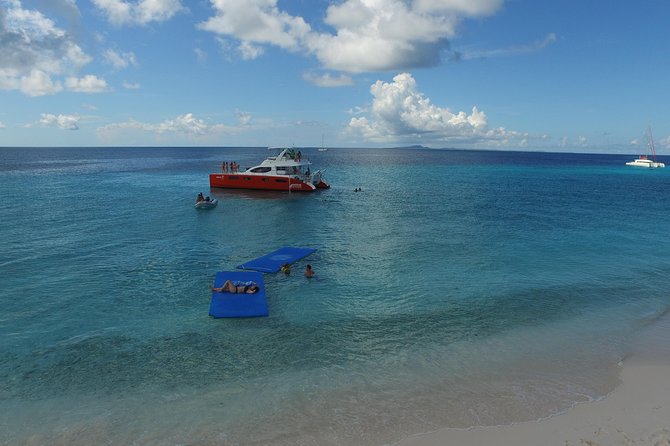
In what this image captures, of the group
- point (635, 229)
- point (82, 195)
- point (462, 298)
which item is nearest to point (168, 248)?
point (462, 298)

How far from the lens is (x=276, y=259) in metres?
26.8

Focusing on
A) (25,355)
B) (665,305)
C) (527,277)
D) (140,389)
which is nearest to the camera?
(140,389)

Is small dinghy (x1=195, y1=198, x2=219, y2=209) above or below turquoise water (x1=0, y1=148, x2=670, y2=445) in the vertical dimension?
above

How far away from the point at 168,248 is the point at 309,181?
34.2 metres

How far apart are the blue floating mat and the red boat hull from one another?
30996 millimetres

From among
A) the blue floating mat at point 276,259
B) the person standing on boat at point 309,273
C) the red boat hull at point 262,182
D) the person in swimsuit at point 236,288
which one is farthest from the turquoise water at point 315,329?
the red boat hull at point 262,182

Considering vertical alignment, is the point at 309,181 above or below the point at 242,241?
above

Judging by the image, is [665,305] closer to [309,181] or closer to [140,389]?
[140,389]

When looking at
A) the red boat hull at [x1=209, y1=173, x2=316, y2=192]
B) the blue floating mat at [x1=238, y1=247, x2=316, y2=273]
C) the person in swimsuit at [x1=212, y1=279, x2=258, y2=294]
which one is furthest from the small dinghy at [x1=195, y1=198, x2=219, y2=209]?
the person in swimsuit at [x1=212, y1=279, x2=258, y2=294]

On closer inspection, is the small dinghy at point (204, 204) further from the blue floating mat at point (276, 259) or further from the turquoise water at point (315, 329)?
the blue floating mat at point (276, 259)

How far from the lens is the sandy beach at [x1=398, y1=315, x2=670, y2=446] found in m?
10.8

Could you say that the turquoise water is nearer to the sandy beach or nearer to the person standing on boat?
the sandy beach

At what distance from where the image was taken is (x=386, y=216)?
43.8 metres

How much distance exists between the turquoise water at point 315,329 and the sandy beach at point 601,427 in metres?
0.41
